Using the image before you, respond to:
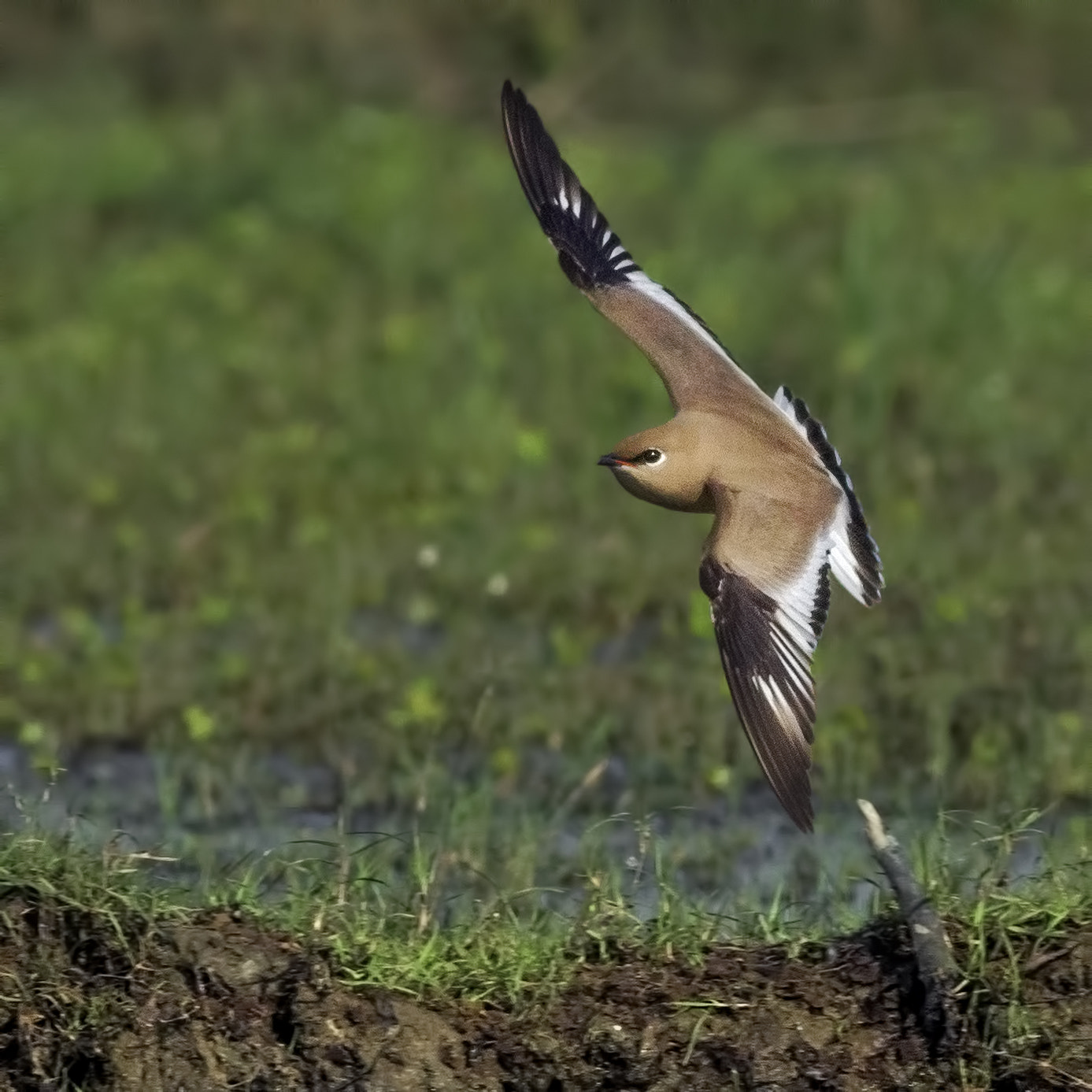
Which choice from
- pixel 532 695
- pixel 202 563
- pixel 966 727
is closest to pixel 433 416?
pixel 202 563

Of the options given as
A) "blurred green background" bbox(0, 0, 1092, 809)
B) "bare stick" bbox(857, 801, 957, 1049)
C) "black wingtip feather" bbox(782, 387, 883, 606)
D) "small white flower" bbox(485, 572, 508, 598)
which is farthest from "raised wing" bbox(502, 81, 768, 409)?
"bare stick" bbox(857, 801, 957, 1049)

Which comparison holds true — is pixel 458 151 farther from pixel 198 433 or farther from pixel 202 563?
pixel 202 563

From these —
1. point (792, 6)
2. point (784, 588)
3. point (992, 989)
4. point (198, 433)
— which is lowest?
point (992, 989)

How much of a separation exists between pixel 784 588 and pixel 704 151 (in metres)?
7.45

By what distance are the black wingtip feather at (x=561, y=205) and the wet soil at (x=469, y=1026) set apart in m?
2.48

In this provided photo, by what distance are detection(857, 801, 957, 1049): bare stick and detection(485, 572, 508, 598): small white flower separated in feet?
10.7

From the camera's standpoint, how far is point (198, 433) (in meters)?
9.37

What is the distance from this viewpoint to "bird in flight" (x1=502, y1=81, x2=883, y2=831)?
5176mm

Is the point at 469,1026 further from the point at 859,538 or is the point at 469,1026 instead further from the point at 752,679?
the point at 859,538

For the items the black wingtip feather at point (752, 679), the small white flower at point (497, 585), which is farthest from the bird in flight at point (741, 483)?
the small white flower at point (497, 585)

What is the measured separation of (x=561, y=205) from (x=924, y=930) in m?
2.89

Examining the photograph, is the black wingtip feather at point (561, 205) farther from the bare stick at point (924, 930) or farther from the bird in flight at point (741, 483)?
the bare stick at point (924, 930)

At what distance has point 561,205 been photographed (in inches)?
267

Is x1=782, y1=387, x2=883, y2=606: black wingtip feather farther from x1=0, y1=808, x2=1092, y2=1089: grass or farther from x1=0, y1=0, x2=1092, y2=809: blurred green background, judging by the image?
x1=0, y1=808, x2=1092, y2=1089: grass
